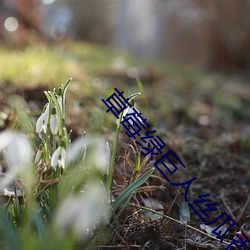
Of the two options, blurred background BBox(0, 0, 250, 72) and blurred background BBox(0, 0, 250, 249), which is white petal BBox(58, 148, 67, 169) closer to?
blurred background BBox(0, 0, 250, 249)

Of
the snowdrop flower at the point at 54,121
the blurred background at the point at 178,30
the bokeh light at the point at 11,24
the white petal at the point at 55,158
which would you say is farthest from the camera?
the blurred background at the point at 178,30

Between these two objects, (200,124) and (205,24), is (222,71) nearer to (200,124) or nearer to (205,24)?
(205,24)

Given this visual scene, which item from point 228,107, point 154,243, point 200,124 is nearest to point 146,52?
point 228,107

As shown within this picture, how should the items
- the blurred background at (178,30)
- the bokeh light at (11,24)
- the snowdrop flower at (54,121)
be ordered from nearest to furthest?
1. the snowdrop flower at (54,121)
2. the bokeh light at (11,24)
3. the blurred background at (178,30)

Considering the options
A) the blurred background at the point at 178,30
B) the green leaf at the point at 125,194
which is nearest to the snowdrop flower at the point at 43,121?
the green leaf at the point at 125,194

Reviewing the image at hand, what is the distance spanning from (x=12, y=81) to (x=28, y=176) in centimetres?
186

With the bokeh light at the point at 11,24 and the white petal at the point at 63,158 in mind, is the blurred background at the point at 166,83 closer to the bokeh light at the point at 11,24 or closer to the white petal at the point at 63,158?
the bokeh light at the point at 11,24

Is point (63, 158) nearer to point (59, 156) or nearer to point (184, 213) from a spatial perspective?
point (59, 156)

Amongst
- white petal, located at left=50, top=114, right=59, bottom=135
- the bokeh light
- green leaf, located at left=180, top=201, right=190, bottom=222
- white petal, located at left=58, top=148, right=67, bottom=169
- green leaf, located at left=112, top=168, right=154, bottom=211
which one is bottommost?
green leaf, located at left=180, top=201, right=190, bottom=222

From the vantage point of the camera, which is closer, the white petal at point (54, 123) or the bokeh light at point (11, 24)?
the white petal at point (54, 123)

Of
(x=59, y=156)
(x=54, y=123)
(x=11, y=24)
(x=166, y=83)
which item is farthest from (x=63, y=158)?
(x=11, y=24)

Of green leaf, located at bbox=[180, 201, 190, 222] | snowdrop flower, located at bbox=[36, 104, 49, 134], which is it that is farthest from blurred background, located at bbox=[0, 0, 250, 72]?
snowdrop flower, located at bbox=[36, 104, 49, 134]

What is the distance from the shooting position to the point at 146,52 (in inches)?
414

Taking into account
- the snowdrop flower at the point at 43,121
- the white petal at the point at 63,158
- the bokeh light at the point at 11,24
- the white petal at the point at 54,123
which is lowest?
the white petal at the point at 63,158
